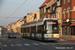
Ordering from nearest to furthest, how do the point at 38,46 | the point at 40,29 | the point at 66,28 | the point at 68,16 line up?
the point at 38,46 < the point at 40,29 < the point at 68,16 < the point at 66,28

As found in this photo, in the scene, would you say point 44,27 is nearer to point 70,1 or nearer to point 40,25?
point 40,25

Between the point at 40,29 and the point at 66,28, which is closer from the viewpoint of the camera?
the point at 40,29

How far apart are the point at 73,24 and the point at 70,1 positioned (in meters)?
4.86

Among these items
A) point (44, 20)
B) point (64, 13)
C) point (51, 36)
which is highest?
point (64, 13)

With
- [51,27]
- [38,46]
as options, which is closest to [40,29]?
[51,27]

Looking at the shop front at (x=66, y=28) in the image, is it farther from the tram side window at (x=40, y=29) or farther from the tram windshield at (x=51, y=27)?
the tram windshield at (x=51, y=27)

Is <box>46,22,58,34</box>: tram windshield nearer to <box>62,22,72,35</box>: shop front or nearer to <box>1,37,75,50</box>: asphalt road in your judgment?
<box>1,37,75,50</box>: asphalt road

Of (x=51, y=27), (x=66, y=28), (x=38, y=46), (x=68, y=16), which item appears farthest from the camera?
(x=66, y=28)

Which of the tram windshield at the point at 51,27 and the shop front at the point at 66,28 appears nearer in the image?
the tram windshield at the point at 51,27

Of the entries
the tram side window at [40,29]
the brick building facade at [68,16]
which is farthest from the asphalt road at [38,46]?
the brick building facade at [68,16]

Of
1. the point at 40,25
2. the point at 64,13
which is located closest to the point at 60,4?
the point at 64,13

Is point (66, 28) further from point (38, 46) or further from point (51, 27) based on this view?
point (38, 46)

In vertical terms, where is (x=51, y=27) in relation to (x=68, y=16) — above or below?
below

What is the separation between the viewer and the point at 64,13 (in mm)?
42406
